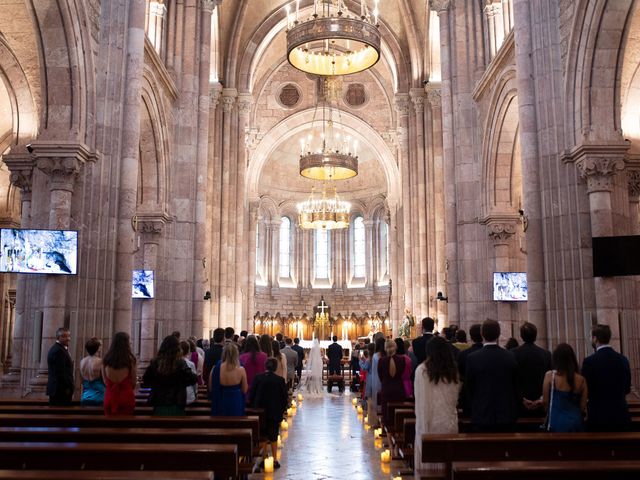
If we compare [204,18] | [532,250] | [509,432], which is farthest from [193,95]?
[509,432]

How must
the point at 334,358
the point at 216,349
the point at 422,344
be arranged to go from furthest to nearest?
1. the point at 334,358
2. the point at 216,349
3. the point at 422,344

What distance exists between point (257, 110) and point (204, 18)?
740 inches

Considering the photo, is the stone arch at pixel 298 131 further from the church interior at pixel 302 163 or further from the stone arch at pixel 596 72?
the stone arch at pixel 596 72

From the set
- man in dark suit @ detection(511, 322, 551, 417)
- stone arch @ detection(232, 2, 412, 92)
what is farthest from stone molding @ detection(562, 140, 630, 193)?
stone arch @ detection(232, 2, 412, 92)

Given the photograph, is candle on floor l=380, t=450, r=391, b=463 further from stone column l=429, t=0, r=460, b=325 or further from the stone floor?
stone column l=429, t=0, r=460, b=325

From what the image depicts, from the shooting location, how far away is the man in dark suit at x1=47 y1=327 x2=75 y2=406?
308 inches

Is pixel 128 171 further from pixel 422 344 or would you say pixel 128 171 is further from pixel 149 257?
pixel 422 344

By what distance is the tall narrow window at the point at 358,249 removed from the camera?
43.5 meters

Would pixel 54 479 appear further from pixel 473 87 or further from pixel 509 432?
pixel 473 87

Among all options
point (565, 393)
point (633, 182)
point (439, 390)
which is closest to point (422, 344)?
point (439, 390)

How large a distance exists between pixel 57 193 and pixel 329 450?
6166 millimetres

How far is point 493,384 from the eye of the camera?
6.04m

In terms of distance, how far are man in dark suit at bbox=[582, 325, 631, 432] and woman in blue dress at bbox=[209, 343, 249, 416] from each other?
361 cm

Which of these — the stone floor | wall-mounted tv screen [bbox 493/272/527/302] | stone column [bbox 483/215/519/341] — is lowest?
the stone floor
